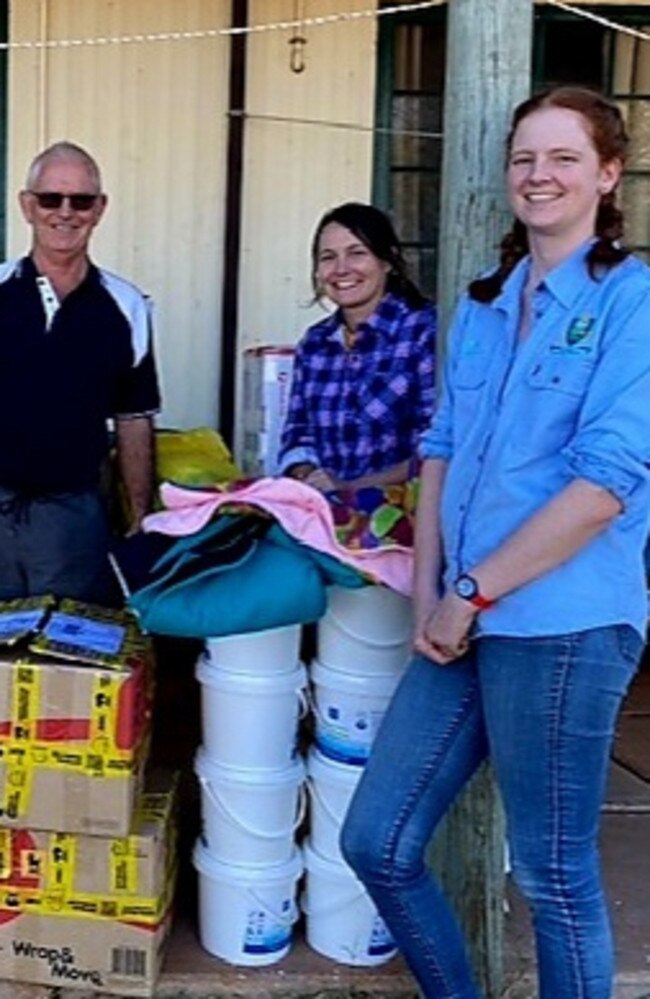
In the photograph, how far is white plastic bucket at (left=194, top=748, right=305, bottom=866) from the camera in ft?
11.7

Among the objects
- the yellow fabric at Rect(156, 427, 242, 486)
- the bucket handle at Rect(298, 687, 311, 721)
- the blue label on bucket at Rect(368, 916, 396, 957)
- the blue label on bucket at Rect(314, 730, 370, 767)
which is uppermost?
the yellow fabric at Rect(156, 427, 242, 486)

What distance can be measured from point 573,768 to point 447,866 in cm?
90

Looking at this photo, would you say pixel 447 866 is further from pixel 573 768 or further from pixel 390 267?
pixel 390 267

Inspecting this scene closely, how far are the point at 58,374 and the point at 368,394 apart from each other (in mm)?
763

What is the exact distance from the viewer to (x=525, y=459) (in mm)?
2664

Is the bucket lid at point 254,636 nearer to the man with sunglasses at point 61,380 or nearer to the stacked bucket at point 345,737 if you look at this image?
the stacked bucket at point 345,737

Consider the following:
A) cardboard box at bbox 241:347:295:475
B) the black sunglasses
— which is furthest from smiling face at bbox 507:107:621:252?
cardboard box at bbox 241:347:295:475

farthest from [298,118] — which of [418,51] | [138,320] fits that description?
[138,320]

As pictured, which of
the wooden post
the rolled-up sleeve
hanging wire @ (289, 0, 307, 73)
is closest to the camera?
the rolled-up sleeve

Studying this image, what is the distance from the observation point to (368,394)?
3.97 meters

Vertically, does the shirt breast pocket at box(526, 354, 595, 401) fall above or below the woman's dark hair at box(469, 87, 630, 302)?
below

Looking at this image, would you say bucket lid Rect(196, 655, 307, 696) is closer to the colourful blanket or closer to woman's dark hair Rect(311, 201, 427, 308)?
the colourful blanket

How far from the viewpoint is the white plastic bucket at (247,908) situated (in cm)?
361

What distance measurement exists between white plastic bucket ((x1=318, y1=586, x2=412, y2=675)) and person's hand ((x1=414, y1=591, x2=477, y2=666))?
2.14 feet
